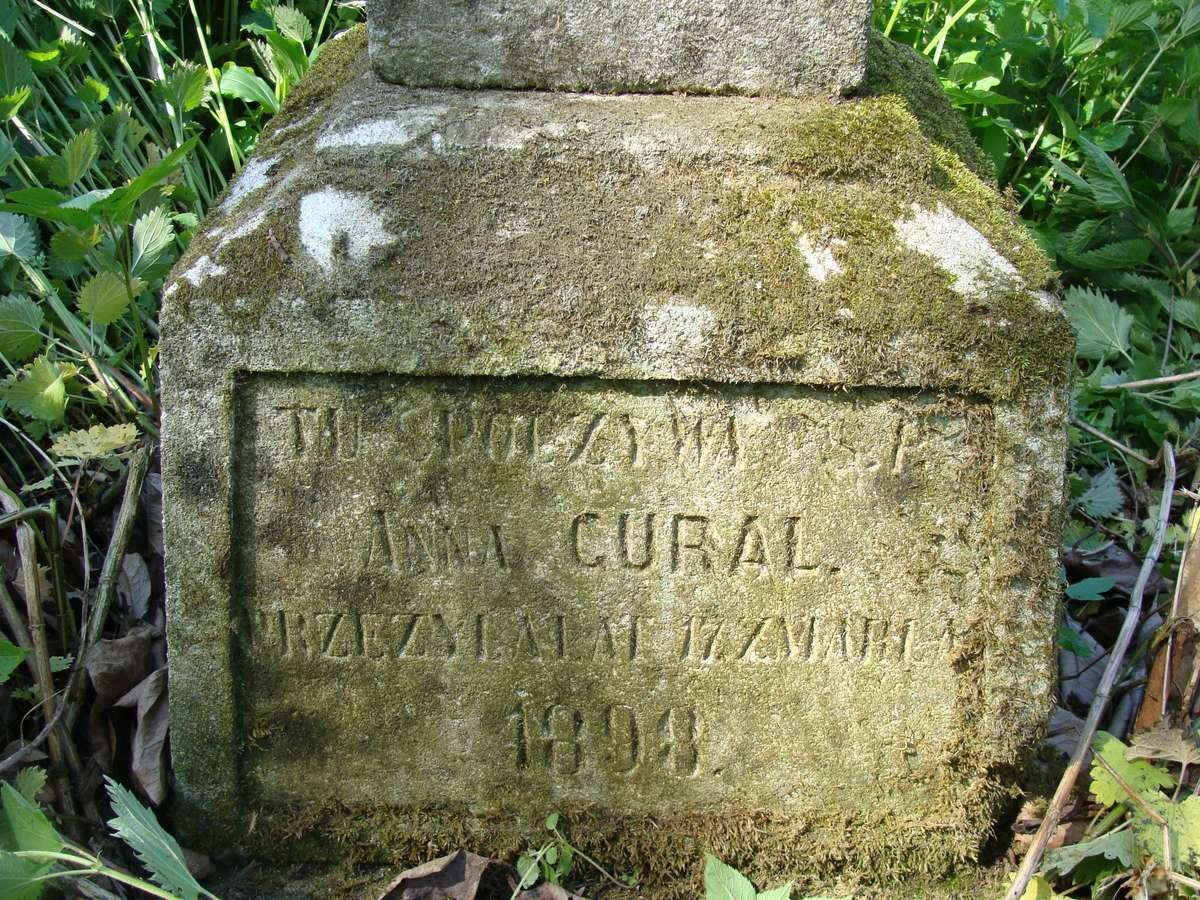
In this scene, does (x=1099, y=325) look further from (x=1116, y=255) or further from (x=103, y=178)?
(x=103, y=178)

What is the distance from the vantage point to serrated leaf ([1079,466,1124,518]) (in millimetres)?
2920

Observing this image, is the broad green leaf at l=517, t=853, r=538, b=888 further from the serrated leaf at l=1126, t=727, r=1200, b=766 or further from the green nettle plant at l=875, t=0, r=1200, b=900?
the green nettle plant at l=875, t=0, r=1200, b=900

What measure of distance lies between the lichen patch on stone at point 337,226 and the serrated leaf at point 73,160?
2.02ft

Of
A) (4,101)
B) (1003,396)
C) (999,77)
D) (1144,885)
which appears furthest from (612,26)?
(999,77)

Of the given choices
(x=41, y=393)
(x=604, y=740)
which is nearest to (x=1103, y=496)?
(x=604, y=740)

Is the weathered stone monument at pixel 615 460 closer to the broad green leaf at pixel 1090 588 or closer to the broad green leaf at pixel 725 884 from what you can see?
the broad green leaf at pixel 725 884

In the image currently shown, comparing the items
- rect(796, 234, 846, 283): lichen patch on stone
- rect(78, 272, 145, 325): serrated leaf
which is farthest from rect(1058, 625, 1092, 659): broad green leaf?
rect(78, 272, 145, 325): serrated leaf

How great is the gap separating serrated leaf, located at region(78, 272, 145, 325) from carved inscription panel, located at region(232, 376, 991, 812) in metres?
0.79

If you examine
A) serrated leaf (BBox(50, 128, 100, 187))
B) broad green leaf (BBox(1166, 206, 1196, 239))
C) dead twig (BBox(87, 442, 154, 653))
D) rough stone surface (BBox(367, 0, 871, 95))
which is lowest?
dead twig (BBox(87, 442, 154, 653))

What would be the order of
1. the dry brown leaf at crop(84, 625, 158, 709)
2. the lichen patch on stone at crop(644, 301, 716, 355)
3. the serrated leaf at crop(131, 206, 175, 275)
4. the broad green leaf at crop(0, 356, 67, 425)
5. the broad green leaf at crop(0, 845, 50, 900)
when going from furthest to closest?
the serrated leaf at crop(131, 206, 175, 275)
the broad green leaf at crop(0, 356, 67, 425)
the dry brown leaf at crop(84, 625, 158, 709)
the lichen patch on stone at crop(644, 301, 716, 355)
the broad green leaf at crop(0, 845, 50, 900)

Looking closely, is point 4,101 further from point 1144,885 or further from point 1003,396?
point 1144,885

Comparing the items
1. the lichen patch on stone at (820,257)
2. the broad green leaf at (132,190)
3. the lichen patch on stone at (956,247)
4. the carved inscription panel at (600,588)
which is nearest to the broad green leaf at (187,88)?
the broad green leaf at (132,190)

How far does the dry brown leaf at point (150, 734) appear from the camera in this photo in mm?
2080

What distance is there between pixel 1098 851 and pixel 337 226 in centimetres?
165
